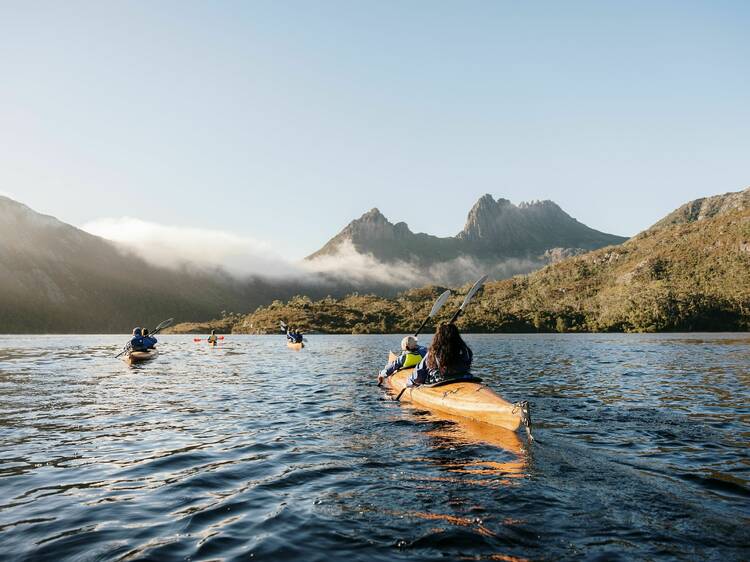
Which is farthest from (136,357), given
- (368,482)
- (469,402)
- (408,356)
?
(368,482)

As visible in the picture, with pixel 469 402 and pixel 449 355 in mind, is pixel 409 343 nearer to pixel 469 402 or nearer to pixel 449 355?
pixel 449 355

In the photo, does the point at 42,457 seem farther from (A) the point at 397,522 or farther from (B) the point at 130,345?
(B) the point at 130,345

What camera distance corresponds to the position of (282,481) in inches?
396

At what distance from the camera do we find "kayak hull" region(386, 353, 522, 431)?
13898 millimetres

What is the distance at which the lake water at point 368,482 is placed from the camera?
6926mm

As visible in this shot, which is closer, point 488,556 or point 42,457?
point 488,556

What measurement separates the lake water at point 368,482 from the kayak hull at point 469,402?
425 millimetres

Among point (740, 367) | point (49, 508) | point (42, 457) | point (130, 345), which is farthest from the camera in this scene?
point (130, 345)

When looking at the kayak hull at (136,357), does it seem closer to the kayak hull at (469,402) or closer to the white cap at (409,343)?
the white cap at (409,343)

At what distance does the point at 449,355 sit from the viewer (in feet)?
56.0

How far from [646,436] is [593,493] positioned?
241 inches

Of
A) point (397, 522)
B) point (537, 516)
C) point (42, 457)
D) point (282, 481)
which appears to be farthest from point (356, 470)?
point (42, 457)

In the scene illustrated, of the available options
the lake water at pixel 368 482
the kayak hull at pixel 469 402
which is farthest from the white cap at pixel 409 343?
the lake water at pixel 368 482

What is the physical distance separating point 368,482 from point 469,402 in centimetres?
648
